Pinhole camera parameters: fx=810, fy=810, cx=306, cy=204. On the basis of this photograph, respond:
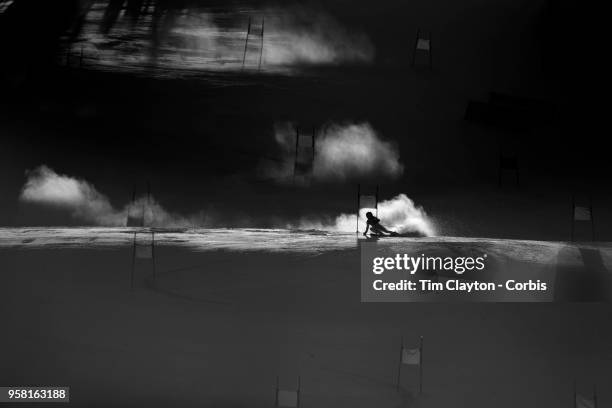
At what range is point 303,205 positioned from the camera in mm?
17328

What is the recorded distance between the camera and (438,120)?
2084cm

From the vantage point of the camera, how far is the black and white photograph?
1055 centimetres

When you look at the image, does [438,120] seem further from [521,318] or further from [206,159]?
[521,318]

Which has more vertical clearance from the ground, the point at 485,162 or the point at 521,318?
the point at 485,162

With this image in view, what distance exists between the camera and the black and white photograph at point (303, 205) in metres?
10.5

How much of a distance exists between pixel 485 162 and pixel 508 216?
95.0 inches

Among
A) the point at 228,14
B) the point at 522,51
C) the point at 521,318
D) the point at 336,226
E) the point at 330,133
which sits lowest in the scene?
the point at 521,318

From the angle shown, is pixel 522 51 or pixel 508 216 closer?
pixel 508 216

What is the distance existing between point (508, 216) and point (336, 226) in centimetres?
367

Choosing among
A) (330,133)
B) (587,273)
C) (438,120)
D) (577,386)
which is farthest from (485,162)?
(577,386)

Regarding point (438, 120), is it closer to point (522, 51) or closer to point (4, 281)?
point (522, 51)

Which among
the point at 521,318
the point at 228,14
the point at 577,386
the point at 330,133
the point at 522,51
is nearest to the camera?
the point at 577,386

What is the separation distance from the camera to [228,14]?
28453 mm

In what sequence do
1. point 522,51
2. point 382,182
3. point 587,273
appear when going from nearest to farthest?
point 587,273
point 382,182
point 522,51
